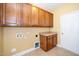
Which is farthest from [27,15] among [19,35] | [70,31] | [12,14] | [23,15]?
[70,31]

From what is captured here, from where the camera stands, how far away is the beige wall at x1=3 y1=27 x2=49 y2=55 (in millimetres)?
1595

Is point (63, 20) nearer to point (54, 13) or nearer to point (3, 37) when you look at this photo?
point (54, 13)

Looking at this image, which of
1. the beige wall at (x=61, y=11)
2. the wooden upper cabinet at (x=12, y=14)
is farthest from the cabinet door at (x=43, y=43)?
the wooden upper cabinet at (x=12, y=14)

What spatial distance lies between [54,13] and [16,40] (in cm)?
86

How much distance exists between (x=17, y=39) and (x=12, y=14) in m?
0.45

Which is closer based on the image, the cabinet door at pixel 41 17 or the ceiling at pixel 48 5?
the ceiling at pixel 48 5

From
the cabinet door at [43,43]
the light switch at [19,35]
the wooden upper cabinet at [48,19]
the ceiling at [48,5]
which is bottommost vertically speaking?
the cabinet door at [43,43]

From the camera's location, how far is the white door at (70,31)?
64.2 inches

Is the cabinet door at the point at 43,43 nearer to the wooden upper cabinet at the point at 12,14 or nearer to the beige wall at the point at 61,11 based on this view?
the beige wall at the point at 61,11

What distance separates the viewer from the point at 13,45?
163 centimetres

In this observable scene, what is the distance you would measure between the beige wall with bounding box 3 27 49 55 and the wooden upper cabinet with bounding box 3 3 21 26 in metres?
0.11

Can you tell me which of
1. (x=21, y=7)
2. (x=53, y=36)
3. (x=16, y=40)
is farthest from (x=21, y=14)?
(x=53, y=36)

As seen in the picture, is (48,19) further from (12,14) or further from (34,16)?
(12,14)

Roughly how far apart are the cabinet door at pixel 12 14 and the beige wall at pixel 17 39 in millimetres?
106
